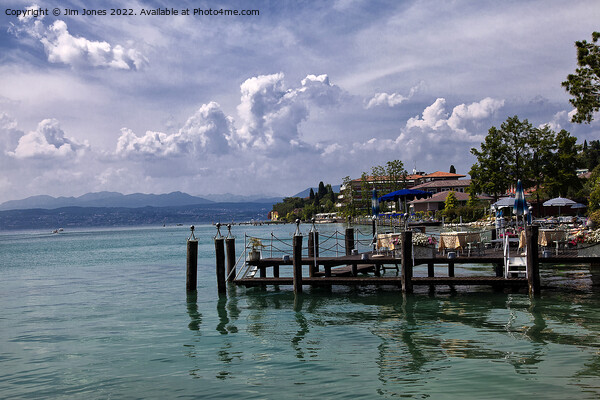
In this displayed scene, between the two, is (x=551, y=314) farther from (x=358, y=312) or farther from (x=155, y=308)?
(x=155, y=308)

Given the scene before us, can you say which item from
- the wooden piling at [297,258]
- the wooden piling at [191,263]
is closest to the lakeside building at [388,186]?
the wooden piling at [191,263]

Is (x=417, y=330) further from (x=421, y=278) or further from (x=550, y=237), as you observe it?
(x=550, y=237)

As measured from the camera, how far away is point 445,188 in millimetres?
137625

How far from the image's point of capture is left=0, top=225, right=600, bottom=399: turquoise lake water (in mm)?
10977

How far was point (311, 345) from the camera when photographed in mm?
14320

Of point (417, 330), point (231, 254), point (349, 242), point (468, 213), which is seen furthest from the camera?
point (468, 213)

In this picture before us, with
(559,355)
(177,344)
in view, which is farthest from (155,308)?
(559,355)

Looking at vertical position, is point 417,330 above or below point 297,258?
below

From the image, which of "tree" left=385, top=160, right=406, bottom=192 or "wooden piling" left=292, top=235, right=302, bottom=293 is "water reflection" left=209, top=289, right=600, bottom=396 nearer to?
"wooden piling" left=292, top=235, right=302, bottom=293

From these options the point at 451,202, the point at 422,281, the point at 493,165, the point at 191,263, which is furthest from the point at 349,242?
the point at 451,202

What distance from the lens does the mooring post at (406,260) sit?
62.5 ft

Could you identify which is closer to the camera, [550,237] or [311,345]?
[311,345]

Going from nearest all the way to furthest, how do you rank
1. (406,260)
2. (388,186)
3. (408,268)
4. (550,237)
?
(406,260)
(408,268)
(550,237)
(388,186)

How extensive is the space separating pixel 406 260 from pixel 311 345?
6355mm
